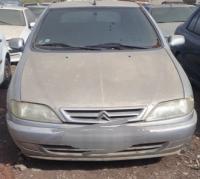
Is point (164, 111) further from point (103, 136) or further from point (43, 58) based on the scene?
point (43, 58)

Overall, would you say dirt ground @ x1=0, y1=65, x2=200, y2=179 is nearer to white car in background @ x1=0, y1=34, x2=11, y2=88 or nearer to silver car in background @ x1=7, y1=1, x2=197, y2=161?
silver car in background @ x1=7, y1=1, x2=197, y2=161

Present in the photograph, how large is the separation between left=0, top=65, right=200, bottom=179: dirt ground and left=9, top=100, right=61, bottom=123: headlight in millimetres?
586

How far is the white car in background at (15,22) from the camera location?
38.7ft

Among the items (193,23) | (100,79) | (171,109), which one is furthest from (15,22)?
(171,109)

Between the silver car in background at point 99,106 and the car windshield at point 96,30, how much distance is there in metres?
0.25

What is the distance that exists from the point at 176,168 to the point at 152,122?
694 millimetres

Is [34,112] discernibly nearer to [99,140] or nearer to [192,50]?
[99,140]

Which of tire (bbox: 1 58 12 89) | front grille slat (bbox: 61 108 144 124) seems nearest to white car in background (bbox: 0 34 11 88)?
tire (bbox: 1 58 12 89)

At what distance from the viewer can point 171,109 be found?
173 inches

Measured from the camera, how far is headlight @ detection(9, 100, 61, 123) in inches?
169

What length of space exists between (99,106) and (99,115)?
0.27ft

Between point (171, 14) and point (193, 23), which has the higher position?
point (193, 23)

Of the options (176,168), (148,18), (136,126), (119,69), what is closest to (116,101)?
(136,126)

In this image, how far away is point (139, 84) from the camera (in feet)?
14.9
